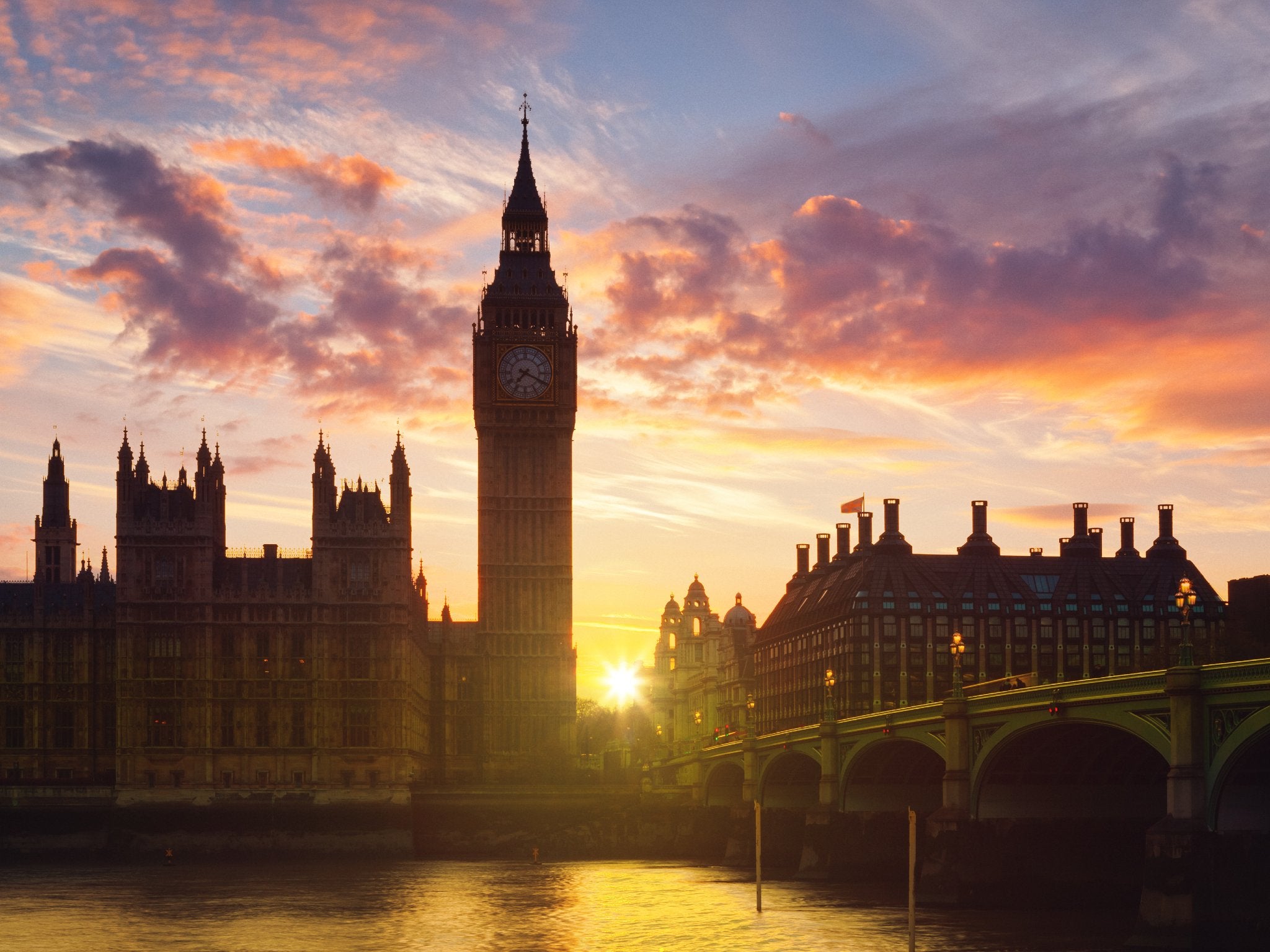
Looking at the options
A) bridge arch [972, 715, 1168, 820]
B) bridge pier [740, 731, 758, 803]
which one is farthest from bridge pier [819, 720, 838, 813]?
bridge arch [972, 715, 1168, 820]

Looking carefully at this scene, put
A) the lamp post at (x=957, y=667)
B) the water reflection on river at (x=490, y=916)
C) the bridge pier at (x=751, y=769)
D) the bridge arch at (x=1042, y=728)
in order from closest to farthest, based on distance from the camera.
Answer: the bridge arch at (x=1042, y=728) < the water reflection on river at (x=490, y=916) < the lamp post at (x=957, y=667) < the bridge pier at (x=751, y=769)

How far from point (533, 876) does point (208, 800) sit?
43754mm

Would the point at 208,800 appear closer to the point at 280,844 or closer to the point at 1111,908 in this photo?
the point at 280,844

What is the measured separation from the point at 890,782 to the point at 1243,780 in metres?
44.1

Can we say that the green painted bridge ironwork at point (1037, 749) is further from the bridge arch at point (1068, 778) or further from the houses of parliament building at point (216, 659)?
the houses of parliament building at point (216, 659)

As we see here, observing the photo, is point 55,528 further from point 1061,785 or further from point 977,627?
point 1061,785

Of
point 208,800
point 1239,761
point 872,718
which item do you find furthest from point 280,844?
point 1239,761

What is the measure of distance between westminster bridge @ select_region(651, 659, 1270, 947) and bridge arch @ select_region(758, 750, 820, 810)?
0.53 ft

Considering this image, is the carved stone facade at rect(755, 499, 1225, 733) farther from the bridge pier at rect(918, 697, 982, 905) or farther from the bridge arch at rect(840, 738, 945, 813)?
the bridge pier at rect(918, 697, 982, 905)

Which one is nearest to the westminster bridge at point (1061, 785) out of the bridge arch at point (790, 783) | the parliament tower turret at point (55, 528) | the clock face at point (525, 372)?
the bridge arch at point (790, 783)

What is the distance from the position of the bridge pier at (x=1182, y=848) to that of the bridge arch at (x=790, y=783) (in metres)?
61.8

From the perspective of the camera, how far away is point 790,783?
137250 millimetres

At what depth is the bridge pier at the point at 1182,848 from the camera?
63000mm

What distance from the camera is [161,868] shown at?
135 m
